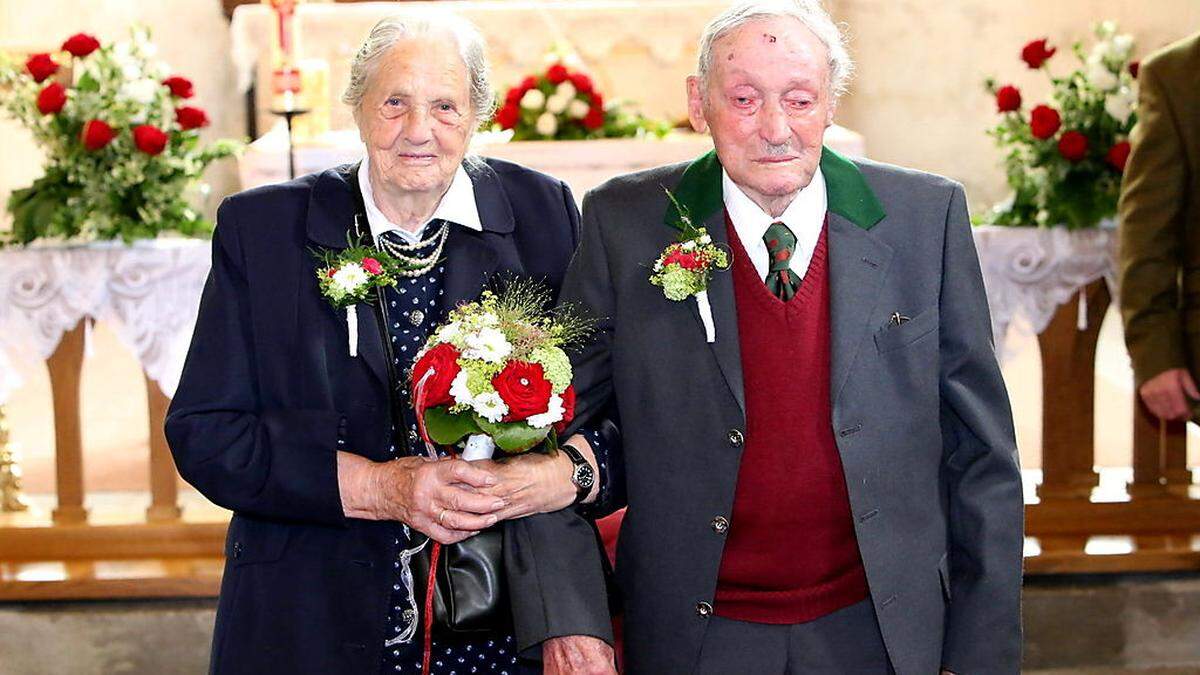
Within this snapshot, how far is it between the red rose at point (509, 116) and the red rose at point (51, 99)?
5.46 ft

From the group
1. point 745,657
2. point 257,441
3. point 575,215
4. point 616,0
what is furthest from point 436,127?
point 616,0

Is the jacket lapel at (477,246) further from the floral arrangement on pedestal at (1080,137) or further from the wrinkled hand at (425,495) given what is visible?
the floral arrangement on pedestal at (1080,137)

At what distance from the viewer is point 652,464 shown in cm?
254

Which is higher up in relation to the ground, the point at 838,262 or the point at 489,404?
the point at 838,262

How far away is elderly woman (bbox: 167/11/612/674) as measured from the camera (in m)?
2.62

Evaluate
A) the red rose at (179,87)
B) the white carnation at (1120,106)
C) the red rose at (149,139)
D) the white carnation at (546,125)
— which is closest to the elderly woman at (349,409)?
the red rose at (149,139)

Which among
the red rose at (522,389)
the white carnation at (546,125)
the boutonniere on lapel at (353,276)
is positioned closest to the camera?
the red rose at (522,389)

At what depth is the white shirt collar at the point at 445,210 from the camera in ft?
9.03

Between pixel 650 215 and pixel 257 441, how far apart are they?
0.74 m

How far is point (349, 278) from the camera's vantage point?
2.58m

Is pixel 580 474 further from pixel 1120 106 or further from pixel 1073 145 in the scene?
pixel 1120 106

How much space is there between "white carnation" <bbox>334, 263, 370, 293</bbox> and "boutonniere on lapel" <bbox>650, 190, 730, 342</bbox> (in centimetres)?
46

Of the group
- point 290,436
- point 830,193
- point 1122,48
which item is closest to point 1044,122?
point 1122,48

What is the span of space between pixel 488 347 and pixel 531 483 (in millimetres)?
259
